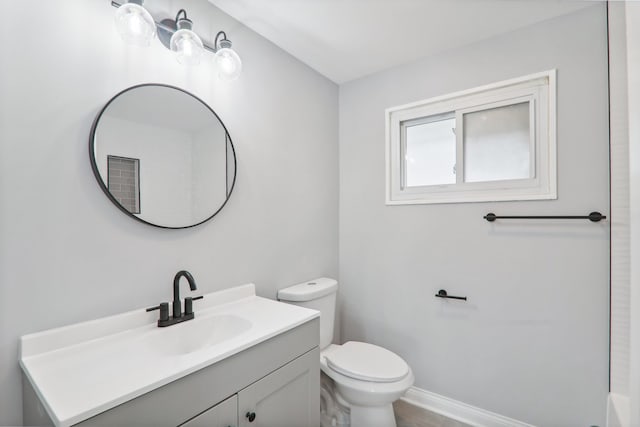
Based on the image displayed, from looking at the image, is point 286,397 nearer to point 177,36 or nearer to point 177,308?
point 177,308

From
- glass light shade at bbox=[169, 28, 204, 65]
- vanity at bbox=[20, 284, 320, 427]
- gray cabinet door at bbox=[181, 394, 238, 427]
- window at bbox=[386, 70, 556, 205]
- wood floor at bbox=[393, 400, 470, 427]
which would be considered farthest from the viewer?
wood floor at bbox=[393, 400, 470, 427]

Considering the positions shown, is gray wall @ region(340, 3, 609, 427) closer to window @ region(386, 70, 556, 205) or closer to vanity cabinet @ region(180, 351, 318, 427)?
window @ region(386, 70, 556, 205)

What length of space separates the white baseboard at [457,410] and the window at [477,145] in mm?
1302

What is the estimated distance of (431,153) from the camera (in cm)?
211

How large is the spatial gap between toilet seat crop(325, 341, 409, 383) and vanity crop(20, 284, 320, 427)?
0.26m

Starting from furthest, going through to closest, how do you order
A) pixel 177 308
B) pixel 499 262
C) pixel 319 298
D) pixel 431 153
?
1. pixel 431 153
2. pixel 319 298
3. pixel 499 262
4. pixel 177 308

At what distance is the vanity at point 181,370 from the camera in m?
0.78

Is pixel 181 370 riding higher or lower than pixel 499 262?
lower

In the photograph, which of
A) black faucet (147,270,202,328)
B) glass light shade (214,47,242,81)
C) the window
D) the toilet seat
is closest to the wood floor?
the toilet seat

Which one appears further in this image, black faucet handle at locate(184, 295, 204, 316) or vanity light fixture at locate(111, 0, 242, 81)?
black faucet handle at locate(184, 295, 204, 316)

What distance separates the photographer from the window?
168 cm

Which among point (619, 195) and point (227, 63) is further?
point (227, 63)

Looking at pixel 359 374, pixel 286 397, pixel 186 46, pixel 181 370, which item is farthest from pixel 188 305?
pixel 186 46

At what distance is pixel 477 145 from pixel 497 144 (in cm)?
11
